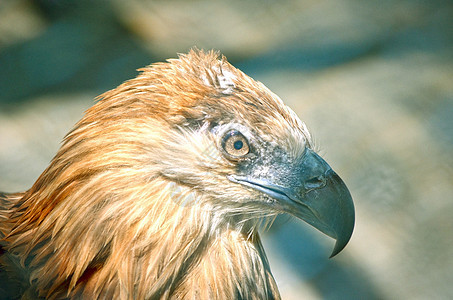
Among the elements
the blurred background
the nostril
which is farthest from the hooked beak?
the blurred background

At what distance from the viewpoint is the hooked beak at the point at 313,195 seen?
1350 millimetres

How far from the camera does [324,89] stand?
2.61 metres

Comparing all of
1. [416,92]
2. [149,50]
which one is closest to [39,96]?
[149,50]

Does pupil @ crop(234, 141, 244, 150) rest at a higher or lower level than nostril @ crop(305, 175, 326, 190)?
lower

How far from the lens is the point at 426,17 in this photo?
2520 mm

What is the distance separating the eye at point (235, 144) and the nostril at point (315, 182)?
0.20m

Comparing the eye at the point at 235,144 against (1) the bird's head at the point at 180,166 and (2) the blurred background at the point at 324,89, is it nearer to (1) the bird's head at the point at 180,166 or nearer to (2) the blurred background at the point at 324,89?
(1) the bird's head at the point at 180,166

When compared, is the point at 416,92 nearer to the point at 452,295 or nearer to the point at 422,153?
the point at 422,153

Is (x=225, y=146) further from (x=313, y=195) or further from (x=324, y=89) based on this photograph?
(x=324, y=89)

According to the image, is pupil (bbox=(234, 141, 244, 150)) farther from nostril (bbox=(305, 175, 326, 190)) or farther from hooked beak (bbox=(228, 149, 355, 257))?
nostril (bbox=(305, 175, 326, 190))

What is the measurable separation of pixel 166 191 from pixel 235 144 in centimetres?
23

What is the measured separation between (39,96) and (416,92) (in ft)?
6.50

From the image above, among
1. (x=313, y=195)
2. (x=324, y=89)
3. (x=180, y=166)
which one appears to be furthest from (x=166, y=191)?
(x=324, y=89)

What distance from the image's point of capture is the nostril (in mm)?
1358
